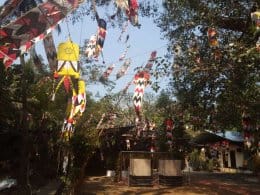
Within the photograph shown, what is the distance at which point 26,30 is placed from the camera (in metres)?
9.50

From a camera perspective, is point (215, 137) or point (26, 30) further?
point (215, 137)

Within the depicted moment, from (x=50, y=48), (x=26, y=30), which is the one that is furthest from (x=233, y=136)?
(x=26, y=30)

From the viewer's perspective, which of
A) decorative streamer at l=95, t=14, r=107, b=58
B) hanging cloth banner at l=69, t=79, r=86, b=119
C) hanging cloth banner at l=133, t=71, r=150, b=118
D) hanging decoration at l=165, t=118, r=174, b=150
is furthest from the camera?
hanging decoration at l=165, t=118, r=174, b=150

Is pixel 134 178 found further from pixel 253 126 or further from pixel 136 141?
pixel 136 141

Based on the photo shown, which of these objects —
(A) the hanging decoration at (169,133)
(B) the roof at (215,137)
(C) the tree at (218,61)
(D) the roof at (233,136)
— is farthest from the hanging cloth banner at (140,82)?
(B) the roof at (215,137)

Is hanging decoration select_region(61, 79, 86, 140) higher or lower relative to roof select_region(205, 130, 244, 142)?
lower

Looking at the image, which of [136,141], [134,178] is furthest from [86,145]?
[136,141]

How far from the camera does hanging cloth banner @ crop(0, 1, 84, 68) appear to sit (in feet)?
30.0

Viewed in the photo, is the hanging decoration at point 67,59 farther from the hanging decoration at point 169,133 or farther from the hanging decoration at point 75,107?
the hanging decoration at point 169,133

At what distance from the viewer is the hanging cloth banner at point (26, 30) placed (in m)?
9.16

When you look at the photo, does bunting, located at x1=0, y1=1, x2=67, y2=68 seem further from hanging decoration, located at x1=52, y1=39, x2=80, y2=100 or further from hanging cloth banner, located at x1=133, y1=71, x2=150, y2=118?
hanging cloth banner, located at x1=133, y1=71, x2=150, y2=118

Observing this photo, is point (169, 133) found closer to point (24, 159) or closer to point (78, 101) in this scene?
point (78, 101)

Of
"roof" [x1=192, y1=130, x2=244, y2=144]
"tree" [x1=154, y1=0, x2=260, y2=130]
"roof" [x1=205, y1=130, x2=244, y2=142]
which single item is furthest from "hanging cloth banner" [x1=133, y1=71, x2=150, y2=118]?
"roof" [x1=192, y1=130, x2=244, y2=144]

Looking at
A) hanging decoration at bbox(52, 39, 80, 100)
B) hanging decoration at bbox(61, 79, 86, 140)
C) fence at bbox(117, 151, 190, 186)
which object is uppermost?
hanging decoration at bbox(52, 39, 80, 100)
